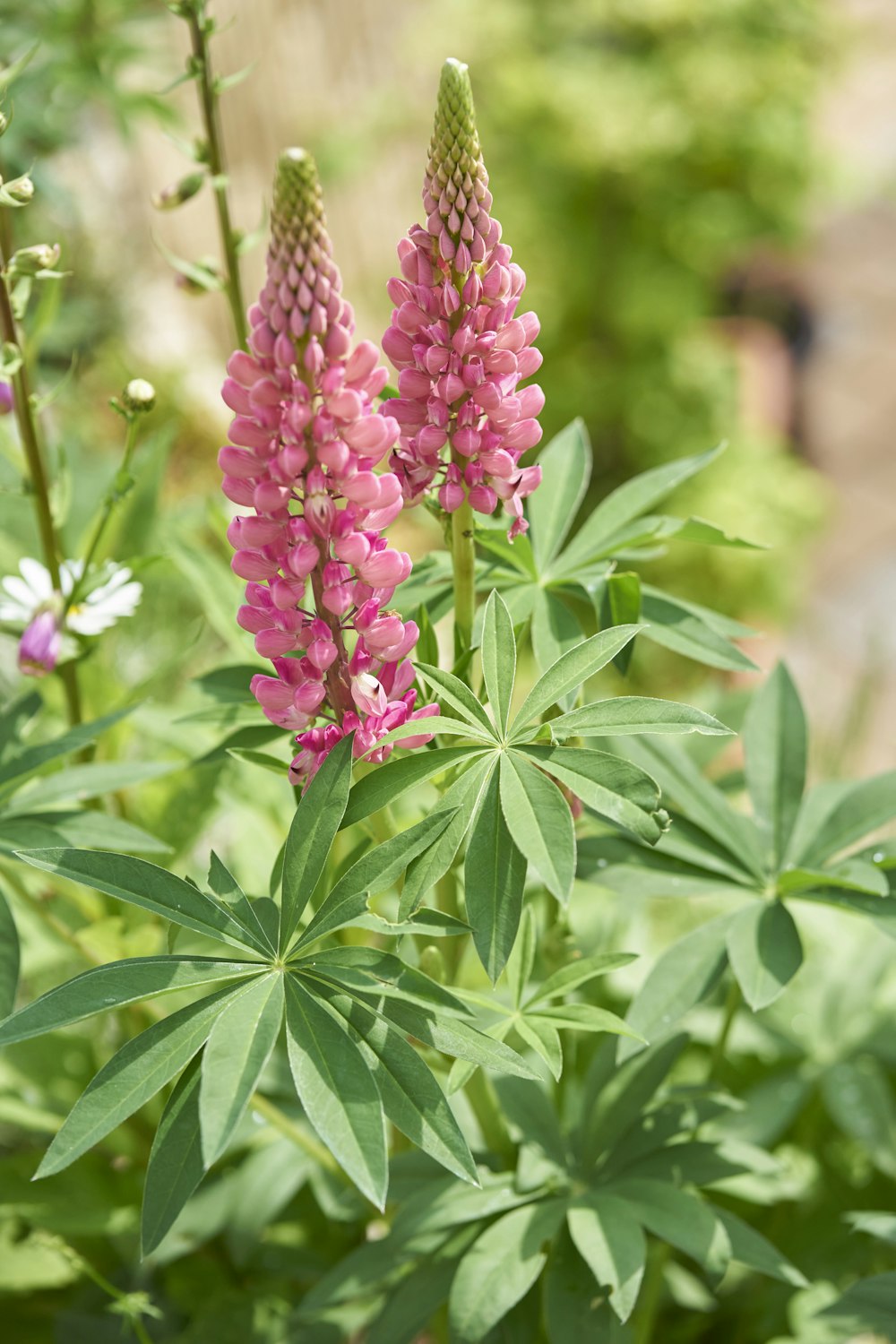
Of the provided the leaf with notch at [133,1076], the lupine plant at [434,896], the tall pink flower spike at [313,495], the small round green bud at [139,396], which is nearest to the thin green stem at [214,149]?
the lupine plant at [434,896]

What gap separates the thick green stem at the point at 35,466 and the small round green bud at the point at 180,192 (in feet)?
0.77

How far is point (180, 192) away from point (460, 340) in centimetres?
57

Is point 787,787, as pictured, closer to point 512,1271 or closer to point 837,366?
point 512,1271

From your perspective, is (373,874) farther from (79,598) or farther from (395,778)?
(79,598)

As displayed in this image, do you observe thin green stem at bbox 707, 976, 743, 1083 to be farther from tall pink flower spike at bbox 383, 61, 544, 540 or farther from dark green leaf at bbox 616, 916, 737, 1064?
tall pink flower spike at bbox 383, 61, 544, 540

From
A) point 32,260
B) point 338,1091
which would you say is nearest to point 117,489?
point 32,260

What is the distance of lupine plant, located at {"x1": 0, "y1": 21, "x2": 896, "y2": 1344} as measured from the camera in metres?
0.79

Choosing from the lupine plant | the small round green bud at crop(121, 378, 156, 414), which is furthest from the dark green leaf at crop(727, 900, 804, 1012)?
the small round green bud at crop(121, 378, 156, 414)

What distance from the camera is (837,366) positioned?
541cm

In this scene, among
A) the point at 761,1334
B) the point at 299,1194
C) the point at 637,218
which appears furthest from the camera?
the point at 637,218

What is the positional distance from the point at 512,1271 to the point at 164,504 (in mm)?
2866

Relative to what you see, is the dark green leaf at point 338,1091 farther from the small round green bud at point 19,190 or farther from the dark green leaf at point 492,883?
the small round green bud at point 19,190

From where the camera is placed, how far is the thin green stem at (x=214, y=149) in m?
1.16

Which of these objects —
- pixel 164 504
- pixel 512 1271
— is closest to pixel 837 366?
pixel 164 504
